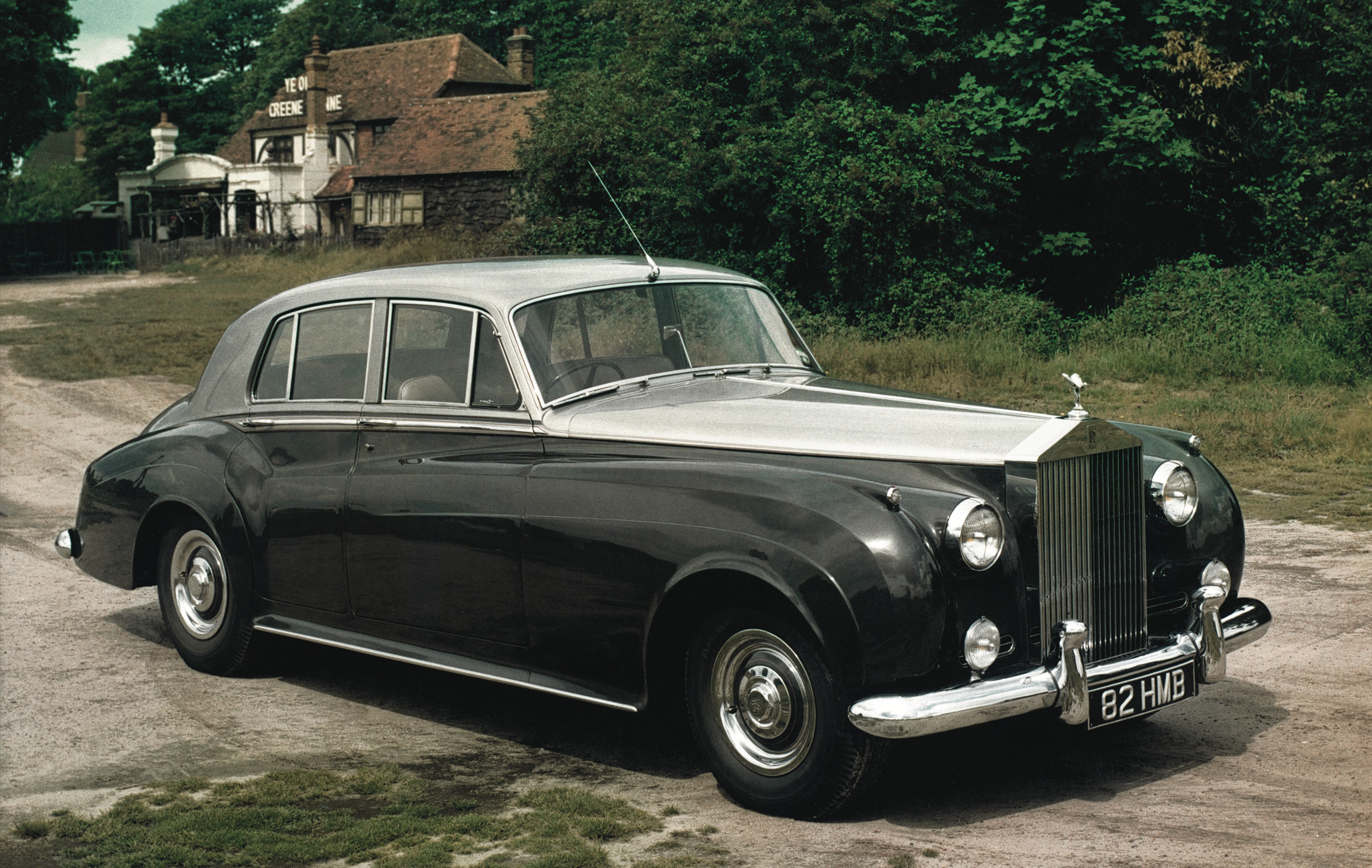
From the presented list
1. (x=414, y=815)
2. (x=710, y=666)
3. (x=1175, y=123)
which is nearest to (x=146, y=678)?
(x=414, y=815)

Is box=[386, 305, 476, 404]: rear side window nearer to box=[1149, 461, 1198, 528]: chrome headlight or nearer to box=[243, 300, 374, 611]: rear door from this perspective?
box=[243, 300, 374, 611]: rear door

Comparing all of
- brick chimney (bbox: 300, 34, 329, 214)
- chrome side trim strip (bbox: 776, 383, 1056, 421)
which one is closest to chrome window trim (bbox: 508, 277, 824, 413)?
chrome side trim strip (bbox: 776, 383, 1056, 421)

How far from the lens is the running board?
4.98m

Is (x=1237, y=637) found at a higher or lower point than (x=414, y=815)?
higher

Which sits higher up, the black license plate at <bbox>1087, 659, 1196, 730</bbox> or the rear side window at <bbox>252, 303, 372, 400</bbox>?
the rear side window at <bbox>252, 303, 372, 400</bbox>

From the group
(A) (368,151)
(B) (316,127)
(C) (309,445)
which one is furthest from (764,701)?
(B) (316,127)

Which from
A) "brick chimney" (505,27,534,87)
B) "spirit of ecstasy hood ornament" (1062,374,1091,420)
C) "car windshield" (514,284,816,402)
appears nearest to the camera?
"spirit of ecstasy hood ornament" (1062,374,1091,420)

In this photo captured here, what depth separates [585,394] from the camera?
17.6 ft

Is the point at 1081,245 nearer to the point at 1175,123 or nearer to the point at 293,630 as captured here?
the point at 1175,123

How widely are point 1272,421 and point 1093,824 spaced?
9906mm

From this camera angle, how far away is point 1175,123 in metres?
22.2

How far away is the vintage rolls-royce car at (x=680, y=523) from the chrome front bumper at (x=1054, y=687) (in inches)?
0.4

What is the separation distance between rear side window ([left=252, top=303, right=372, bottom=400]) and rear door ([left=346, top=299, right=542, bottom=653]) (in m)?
0.22

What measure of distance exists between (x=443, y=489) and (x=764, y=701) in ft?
5.38
